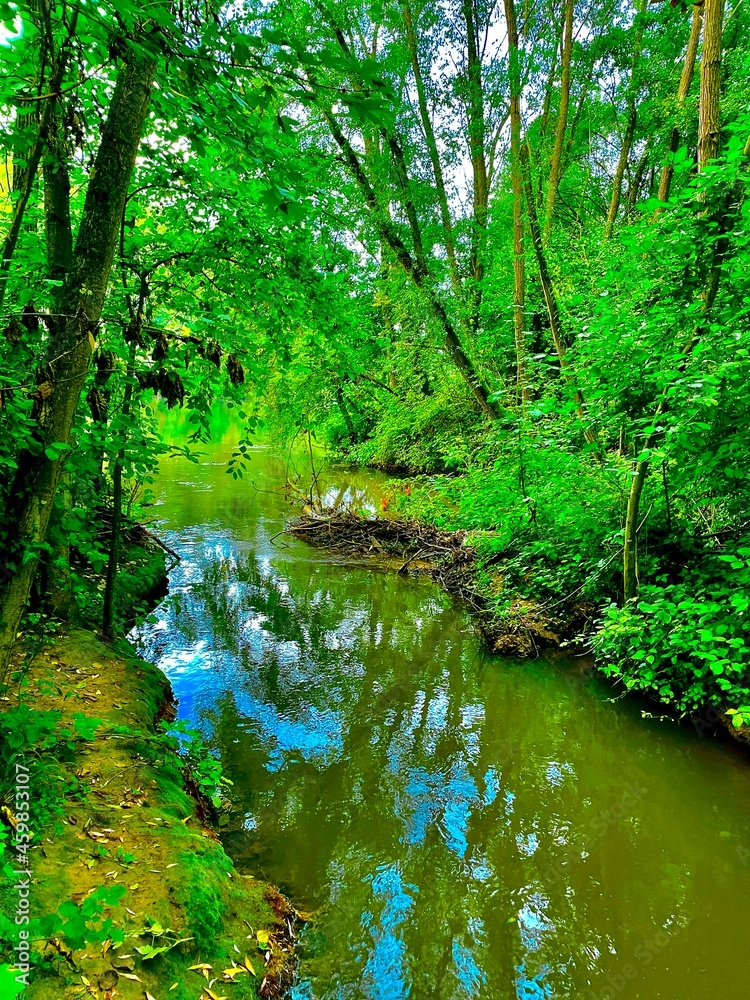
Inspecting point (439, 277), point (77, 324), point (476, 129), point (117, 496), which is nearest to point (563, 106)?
point (476, 129)

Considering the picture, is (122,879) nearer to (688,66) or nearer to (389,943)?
(389,943)

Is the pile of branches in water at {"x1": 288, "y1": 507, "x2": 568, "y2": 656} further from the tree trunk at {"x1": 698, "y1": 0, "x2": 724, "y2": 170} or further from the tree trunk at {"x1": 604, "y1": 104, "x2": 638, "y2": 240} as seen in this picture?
the tree trunk at {"x1": 604, "y1": 104, "x2": 638, "y2": 240}

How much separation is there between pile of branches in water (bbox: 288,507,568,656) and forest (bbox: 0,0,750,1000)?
0.07m

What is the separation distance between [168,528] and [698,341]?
1055 cm

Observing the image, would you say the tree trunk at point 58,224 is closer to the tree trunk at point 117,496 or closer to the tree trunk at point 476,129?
the tree trunk at point 117,496

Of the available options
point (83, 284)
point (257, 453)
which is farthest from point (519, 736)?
point (257, 453)

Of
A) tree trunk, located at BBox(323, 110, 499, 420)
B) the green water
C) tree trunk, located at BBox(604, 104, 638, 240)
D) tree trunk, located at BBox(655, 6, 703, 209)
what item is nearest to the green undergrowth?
the green water

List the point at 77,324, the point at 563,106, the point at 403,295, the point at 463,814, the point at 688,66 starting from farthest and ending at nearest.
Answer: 1. the point at 403,295
2. the point at 563,106
3. the point at 688,66
4. the point at 463,814
5. the point at 77,324

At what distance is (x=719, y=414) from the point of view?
4.08 meters

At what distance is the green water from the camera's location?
114 inches

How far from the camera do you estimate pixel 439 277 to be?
Answer: 1010 cm

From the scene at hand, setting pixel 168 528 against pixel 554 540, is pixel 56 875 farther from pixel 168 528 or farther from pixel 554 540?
pixel 168 528

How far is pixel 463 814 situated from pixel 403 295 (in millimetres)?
9181

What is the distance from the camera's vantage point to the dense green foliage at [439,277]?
2170 mm
